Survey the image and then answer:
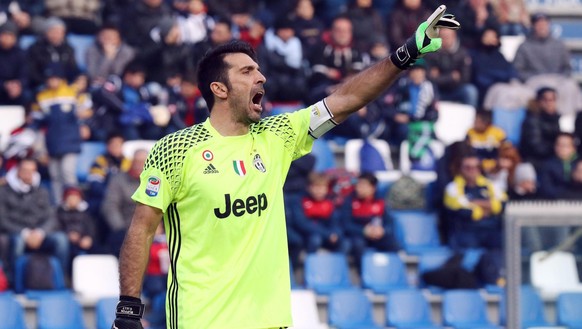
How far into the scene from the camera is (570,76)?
15023 millimetres

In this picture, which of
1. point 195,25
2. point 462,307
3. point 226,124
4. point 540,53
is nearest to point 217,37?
point 195,25

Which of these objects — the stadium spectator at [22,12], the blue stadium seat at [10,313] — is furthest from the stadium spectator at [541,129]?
the blue stadium seat at [10,313]

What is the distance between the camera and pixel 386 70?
5.72m

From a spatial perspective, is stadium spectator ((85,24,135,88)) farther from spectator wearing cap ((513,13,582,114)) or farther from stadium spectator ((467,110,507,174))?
spectator wearing cap ((513,13,582,114))

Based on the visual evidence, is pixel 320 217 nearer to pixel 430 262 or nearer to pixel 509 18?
pixel 430 262

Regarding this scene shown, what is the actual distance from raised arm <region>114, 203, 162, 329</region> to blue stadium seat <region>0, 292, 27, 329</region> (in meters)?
5.78

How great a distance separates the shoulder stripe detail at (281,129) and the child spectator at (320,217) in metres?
6.21

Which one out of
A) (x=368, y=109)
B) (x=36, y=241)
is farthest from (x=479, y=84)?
(x=36, y=241)

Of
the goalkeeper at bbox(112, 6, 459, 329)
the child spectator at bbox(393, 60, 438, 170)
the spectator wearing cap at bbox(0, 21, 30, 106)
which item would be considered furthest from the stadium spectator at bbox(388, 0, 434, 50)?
the goalkeeper at bbox(112, 6, 459, 329)

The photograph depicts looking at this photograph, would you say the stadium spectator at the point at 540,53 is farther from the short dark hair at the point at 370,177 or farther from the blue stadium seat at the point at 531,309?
the blue stadium seat at the point at 531,309

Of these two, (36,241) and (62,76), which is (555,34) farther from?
(36,241)

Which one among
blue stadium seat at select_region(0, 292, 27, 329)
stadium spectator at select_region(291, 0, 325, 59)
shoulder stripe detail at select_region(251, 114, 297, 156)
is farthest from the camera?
stadium spectator at select_region(291, 0, 325, 59)

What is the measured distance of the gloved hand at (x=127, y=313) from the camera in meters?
5.42

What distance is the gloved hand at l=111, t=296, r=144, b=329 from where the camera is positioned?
5418 millimetres
